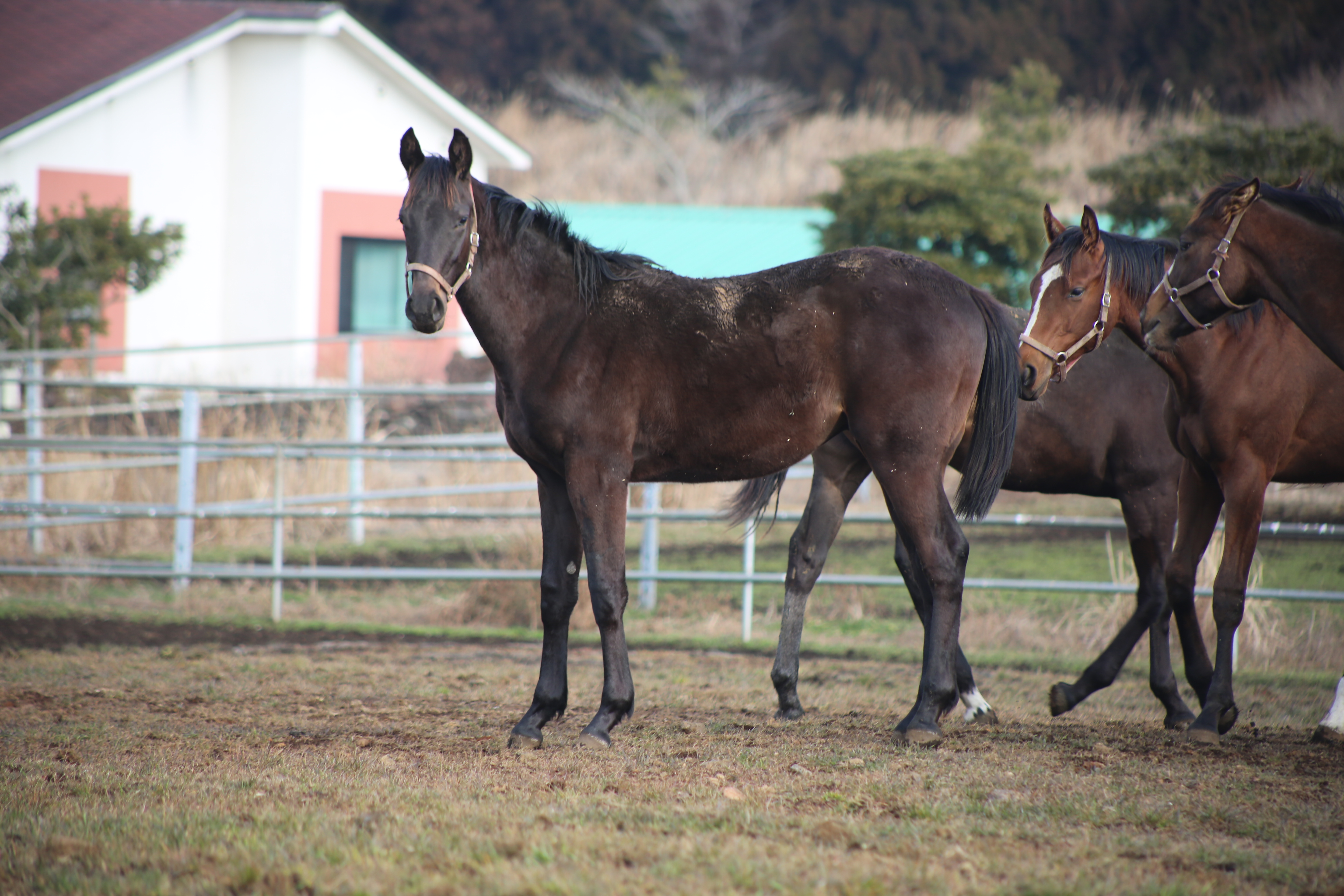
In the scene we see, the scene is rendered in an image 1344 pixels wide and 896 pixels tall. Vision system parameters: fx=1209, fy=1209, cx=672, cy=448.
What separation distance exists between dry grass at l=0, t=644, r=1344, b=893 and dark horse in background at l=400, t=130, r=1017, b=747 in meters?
0.48

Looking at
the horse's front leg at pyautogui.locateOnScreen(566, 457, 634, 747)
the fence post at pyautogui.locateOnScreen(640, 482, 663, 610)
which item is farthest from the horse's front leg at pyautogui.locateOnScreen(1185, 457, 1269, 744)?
the fence post at pyautogui.locateOnScreen(640, 482, 663, 610)

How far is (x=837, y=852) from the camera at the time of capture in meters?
3.33

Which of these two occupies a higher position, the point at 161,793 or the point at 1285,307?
the point at 1285,307

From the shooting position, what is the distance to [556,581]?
196 inches

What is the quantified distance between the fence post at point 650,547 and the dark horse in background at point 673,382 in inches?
137

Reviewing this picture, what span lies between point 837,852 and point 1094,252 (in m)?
2.86

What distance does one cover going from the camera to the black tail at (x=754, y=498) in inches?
230

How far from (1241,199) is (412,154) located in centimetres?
328

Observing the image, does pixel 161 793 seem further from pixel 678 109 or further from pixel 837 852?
pixel 678 109

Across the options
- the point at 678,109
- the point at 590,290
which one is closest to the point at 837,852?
the point at 590,290

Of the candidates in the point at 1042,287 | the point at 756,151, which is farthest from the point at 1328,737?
the point at 756,151

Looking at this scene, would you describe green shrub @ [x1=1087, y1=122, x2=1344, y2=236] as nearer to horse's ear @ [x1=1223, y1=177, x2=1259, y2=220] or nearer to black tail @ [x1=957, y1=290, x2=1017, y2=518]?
horse's ear @ [x1=1223, y1=177, x2=1259, y2=220]

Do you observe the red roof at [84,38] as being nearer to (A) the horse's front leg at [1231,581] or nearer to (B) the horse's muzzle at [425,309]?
(B) the horse's muzzle at [425,309]

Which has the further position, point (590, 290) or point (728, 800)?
point (590, 290)
